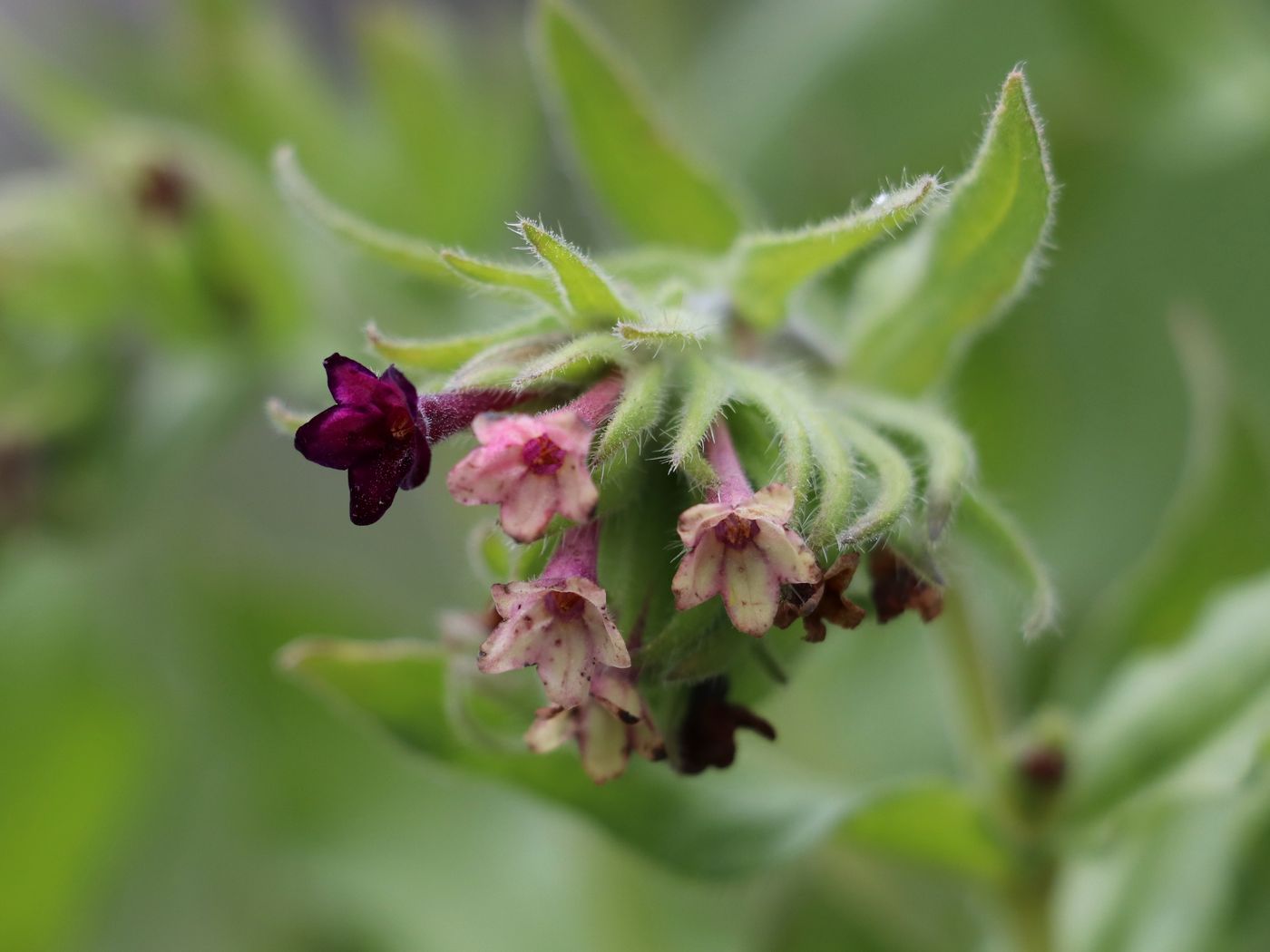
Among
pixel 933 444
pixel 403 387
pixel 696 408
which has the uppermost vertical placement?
pixel 933 444

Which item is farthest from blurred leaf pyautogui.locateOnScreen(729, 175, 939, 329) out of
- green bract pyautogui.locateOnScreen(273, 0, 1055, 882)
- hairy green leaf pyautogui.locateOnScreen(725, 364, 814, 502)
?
hairy green leaf pyautogui.locateOnScreen(725, 364, 814, 502)

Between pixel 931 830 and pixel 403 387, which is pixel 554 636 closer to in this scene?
pixel 403 387

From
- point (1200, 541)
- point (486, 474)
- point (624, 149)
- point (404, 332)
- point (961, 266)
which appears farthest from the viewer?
point (404, 332)

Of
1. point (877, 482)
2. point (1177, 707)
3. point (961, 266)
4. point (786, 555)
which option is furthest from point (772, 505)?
point (1177, 707)

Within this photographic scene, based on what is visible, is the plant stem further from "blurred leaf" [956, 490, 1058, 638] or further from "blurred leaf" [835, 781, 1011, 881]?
"blurred leaf" [956, 490, 1058, 638]

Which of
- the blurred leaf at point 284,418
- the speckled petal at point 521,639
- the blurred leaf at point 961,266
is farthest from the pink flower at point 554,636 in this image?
the blurred leaf at point 961,266

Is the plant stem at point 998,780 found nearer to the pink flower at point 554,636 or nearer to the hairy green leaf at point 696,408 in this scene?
the hairy green leaf at point 696,408
